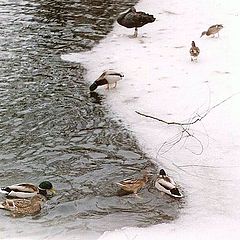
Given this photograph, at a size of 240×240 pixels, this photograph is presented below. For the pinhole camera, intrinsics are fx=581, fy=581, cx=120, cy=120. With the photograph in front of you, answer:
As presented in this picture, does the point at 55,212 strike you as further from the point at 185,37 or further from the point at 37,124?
the point at 185,37

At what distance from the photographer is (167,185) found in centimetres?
572

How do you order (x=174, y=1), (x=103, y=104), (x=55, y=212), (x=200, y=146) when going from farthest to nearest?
1. (x=174, y=1)
2. (x=103, y=104)
3. (x=200, y=146)
4. (x=55, y=212)

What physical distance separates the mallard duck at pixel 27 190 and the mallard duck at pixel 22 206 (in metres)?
0.06

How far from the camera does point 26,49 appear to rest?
9.93 meters

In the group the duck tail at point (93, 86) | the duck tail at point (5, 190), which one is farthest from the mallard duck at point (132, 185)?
the duck tail at point (93, 86)

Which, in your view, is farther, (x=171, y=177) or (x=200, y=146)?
(x=200, y=146)

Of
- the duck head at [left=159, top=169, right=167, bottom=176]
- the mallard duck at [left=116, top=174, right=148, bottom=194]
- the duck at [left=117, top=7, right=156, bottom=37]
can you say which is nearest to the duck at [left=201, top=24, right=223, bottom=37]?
the duck at [left=117, top=7, right=156, bottom=37]

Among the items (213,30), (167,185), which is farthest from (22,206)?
(213,30)

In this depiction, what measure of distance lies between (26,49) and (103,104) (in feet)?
8.34

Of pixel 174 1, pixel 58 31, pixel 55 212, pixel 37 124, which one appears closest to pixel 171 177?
pixel 55 212

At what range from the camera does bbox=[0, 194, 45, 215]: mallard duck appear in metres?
5.41

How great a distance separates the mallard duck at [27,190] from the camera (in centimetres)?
552

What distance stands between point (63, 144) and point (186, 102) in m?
1.95

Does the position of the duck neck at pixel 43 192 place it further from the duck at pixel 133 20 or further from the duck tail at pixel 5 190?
the duck at pixel 133 20
